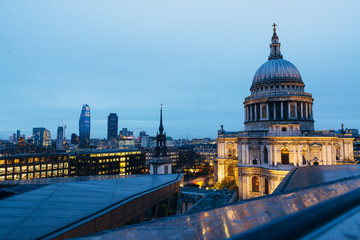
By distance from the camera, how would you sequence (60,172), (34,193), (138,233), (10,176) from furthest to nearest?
(60,172) < (10,176) < (34,193) < (138,233)

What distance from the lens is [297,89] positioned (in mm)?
61750

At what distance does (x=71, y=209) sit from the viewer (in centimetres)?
1038

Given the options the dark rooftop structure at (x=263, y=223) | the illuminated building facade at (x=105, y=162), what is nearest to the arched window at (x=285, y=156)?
the dark rooftop structure at (x=263, y=223)

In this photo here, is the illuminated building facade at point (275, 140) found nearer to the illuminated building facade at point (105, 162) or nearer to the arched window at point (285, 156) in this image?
the arched window at point (285, 156)

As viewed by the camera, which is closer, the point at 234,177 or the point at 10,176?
the point at 234,177

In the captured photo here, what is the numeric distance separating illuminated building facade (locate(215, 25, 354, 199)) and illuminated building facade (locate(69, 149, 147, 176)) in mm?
65451

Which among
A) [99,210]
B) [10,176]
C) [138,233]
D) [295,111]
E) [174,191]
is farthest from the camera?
[10,176]

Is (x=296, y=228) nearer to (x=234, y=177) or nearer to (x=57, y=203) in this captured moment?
(x=57, y=203)

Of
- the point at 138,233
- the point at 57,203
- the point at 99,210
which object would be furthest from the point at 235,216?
the point at 57,203

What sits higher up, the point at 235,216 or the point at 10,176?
the point at 235,216

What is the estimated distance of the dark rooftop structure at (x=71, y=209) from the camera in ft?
27.1

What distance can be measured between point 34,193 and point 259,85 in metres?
62.2

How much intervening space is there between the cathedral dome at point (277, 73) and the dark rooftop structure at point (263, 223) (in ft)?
209

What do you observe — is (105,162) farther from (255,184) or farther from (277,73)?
(277,73)
